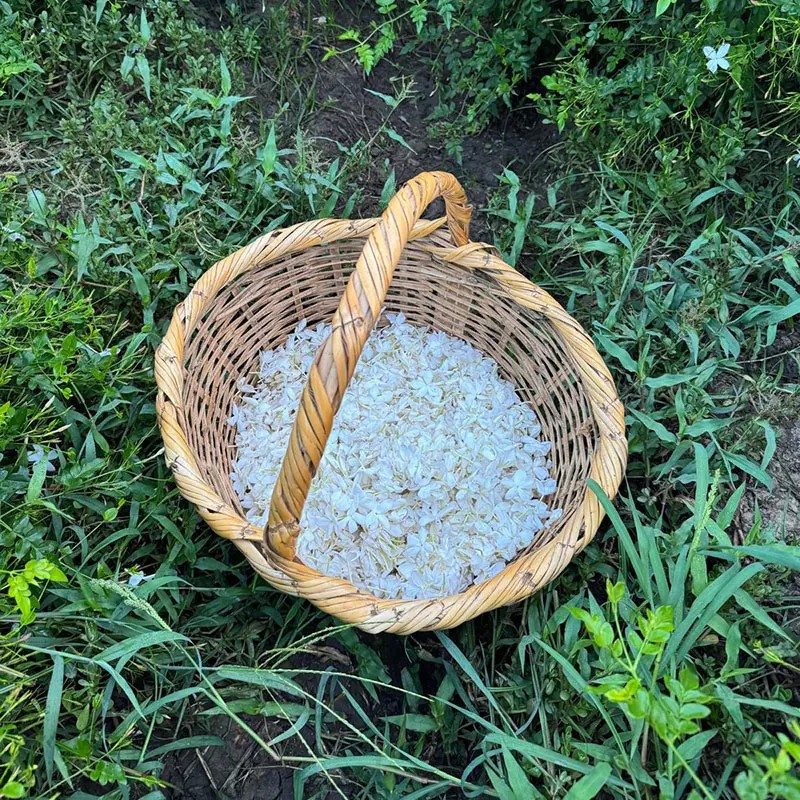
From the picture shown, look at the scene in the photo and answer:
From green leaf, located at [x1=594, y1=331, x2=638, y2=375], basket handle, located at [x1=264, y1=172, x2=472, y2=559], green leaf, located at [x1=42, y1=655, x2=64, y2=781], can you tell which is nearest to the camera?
basket handle, located at [x1=264, y1=172, x2=472, y2=559]

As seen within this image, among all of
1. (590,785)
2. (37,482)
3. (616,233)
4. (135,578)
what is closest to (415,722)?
(590,785)

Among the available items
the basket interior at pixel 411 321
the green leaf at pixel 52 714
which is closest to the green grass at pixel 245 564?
the green leaf at pixel 52 714

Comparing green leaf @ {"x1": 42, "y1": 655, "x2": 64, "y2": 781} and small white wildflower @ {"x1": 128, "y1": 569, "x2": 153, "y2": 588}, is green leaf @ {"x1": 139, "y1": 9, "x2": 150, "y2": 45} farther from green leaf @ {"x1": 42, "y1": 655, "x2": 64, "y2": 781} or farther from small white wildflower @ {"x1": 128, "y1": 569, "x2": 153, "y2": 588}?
green leaf @ {"x1": 42, "y1": 655, "x2": 64, "y2": 781}

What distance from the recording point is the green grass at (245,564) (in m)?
1.21

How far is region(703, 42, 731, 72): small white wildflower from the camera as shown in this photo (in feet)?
5.39

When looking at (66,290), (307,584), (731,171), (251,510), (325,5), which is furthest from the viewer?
(325,5)

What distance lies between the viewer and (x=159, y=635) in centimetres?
125

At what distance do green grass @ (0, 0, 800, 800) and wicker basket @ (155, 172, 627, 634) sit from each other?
0.13 m

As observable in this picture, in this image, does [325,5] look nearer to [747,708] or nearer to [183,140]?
[183,140]

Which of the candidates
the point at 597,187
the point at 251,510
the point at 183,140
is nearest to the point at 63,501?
the point at 251,510

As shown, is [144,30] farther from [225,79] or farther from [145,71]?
[225,79]

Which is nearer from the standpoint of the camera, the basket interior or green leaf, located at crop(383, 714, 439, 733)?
green leaf, located at crop(383, 714, 439, 733)

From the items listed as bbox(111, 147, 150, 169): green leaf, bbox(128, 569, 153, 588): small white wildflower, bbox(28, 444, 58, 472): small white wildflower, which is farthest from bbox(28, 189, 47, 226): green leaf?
bbox(128, 569, 153, 588): small white wildflower

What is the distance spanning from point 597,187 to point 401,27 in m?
1.01
